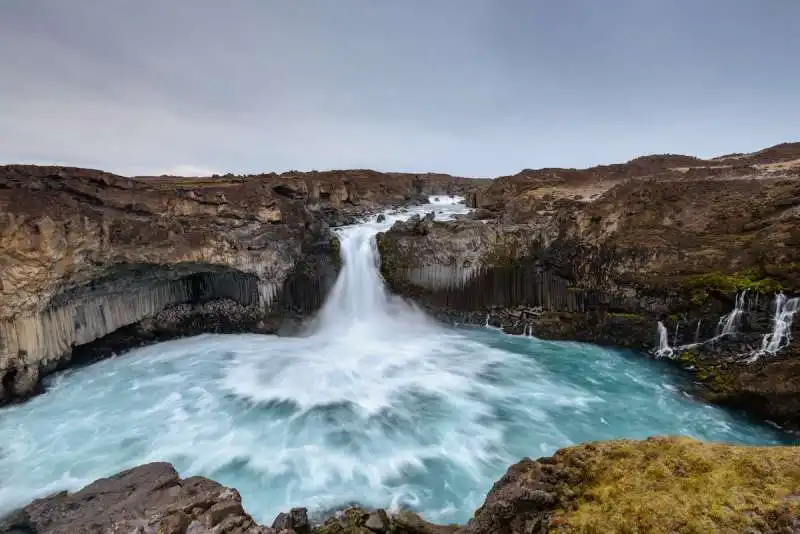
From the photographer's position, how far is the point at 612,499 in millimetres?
3885

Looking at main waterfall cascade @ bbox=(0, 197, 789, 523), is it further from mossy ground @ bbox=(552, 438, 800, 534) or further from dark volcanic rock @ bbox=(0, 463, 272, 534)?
mossy ground @ bbox=(552, 438, 800, 534)

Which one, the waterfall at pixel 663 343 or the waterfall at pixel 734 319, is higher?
the waterfall at pixel 734 319

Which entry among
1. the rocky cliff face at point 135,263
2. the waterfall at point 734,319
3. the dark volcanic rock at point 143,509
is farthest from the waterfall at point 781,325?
the rocky cliff face at point 135,263

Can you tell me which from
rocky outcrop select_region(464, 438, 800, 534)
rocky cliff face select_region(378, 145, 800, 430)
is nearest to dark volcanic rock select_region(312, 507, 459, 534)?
rocky outcrop select_region(464, 438, 800, 534)

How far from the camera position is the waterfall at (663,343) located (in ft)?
53.2

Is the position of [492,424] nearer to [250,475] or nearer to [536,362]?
[536,362]

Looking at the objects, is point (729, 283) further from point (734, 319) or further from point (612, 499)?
point (612, 499)

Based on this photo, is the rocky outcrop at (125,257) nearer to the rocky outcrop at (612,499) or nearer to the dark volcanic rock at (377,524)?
the rocky outcrop at (612,499)

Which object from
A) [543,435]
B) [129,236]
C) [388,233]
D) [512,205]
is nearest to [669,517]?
[543,435]

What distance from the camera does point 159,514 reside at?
5.65m

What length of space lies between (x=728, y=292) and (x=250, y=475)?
15843mm

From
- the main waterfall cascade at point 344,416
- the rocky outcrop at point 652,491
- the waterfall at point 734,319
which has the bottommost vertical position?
the main waterfall cascade at point 344,416

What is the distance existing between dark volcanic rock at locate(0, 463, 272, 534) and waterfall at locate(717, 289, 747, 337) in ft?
51.5

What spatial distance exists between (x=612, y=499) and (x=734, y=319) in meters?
14.1
